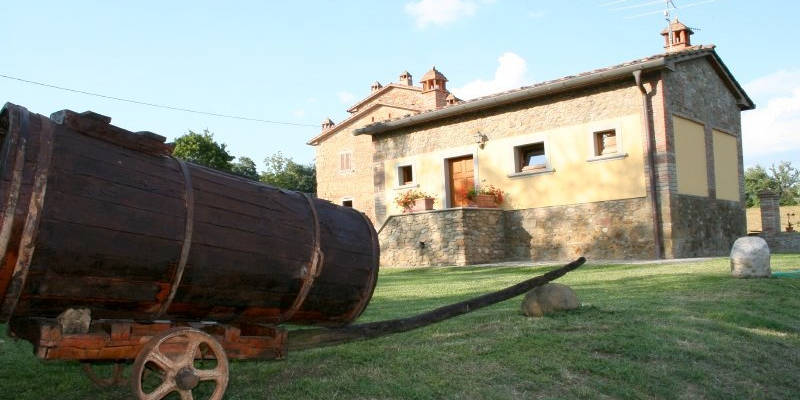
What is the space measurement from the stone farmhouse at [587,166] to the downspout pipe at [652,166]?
0.03 meters

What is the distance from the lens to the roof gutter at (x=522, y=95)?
13133 mm

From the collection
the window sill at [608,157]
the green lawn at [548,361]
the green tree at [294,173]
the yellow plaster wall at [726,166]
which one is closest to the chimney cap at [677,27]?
the yellow plaster wall at [726,166]

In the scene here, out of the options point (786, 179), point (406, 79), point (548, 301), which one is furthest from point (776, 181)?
point (548, 301)

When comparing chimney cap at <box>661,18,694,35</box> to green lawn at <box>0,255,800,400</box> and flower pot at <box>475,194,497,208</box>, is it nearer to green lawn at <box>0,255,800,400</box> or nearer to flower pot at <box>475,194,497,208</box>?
flower pot at <box>475,194,497,208</box>

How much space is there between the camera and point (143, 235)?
2715mm

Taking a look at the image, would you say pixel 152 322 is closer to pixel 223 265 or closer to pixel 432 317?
pixel 223 265

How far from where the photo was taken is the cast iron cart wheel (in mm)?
2701

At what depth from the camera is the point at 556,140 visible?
1487cm

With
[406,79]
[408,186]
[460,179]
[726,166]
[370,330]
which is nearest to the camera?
[370,330]

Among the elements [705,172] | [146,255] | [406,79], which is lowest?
[146,255]

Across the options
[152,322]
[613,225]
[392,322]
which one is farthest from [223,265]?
[613,225]

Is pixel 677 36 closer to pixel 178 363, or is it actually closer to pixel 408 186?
pixel 408 186

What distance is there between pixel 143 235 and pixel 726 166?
55.9ft

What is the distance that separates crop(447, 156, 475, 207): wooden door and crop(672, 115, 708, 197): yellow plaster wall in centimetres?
519
